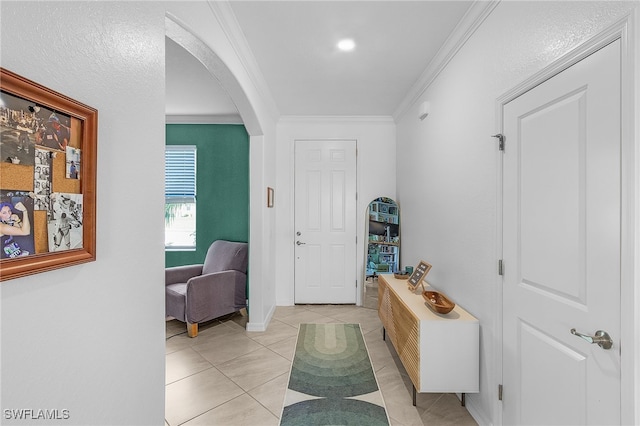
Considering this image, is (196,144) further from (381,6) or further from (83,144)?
(83,144)

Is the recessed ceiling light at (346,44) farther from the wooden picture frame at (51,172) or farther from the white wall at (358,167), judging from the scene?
the wooden picture frame at (51,172)

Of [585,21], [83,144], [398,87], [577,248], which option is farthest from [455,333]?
[398,87]

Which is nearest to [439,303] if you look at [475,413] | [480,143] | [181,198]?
[475,413]

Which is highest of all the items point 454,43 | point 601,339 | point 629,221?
point 454,43

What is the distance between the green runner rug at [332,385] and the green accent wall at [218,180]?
2.02 m

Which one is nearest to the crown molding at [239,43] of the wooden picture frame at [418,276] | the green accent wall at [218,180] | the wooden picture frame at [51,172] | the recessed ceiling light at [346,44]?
the recessed ceiling light at [346,44]

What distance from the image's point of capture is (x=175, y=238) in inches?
180

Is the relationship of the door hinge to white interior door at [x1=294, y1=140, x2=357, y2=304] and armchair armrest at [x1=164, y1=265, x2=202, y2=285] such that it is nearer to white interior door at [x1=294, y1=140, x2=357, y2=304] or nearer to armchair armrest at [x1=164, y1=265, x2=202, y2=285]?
white interior door at [x1=294, y1=140, x2=357, y2=304]

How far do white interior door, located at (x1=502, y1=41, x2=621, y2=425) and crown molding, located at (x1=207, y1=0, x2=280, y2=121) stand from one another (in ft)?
6.03

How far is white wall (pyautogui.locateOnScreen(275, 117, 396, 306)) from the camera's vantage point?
436cm

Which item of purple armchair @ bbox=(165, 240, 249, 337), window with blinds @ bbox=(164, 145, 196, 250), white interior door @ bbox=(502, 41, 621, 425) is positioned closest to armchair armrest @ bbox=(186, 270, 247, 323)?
purple armchair @ bbox=(165, 240, 249, 337)

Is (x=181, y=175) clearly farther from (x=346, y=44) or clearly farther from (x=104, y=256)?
(x=104, y=256)

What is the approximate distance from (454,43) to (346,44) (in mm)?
826

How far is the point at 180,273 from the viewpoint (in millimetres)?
3939
